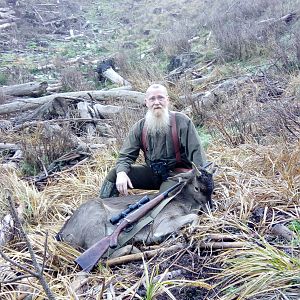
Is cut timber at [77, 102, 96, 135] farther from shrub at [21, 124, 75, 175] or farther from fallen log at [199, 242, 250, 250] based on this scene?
fallen log at [199, 242, 250, 250]

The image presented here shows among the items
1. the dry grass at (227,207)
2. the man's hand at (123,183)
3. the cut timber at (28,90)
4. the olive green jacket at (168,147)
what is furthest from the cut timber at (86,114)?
the man's hand at (123,183)

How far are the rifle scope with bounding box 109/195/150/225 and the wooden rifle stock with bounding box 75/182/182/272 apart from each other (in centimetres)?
9

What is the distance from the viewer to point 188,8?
24.9 metres

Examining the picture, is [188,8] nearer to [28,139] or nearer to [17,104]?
[17,104]

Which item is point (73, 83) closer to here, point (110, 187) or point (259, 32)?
point (259, 32)

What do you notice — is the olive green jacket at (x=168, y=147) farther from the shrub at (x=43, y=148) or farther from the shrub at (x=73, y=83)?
the shrub at (x=73, y=83)

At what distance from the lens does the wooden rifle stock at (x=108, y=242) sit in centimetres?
394

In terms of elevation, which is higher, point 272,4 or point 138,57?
point 272,4

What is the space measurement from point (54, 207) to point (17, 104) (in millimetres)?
5539

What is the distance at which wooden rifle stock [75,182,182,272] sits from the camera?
155 inches

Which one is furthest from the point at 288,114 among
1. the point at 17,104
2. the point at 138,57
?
the point at 138,57

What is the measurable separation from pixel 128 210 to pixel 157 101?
150 centimetres

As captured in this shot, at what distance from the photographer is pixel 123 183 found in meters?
5.26

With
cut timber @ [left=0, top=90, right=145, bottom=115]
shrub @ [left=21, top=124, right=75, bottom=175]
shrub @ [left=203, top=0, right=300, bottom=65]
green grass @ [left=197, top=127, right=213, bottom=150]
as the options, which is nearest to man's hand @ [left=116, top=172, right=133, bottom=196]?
green grass @ [left=197, top=127, right=213, bottom=150]
